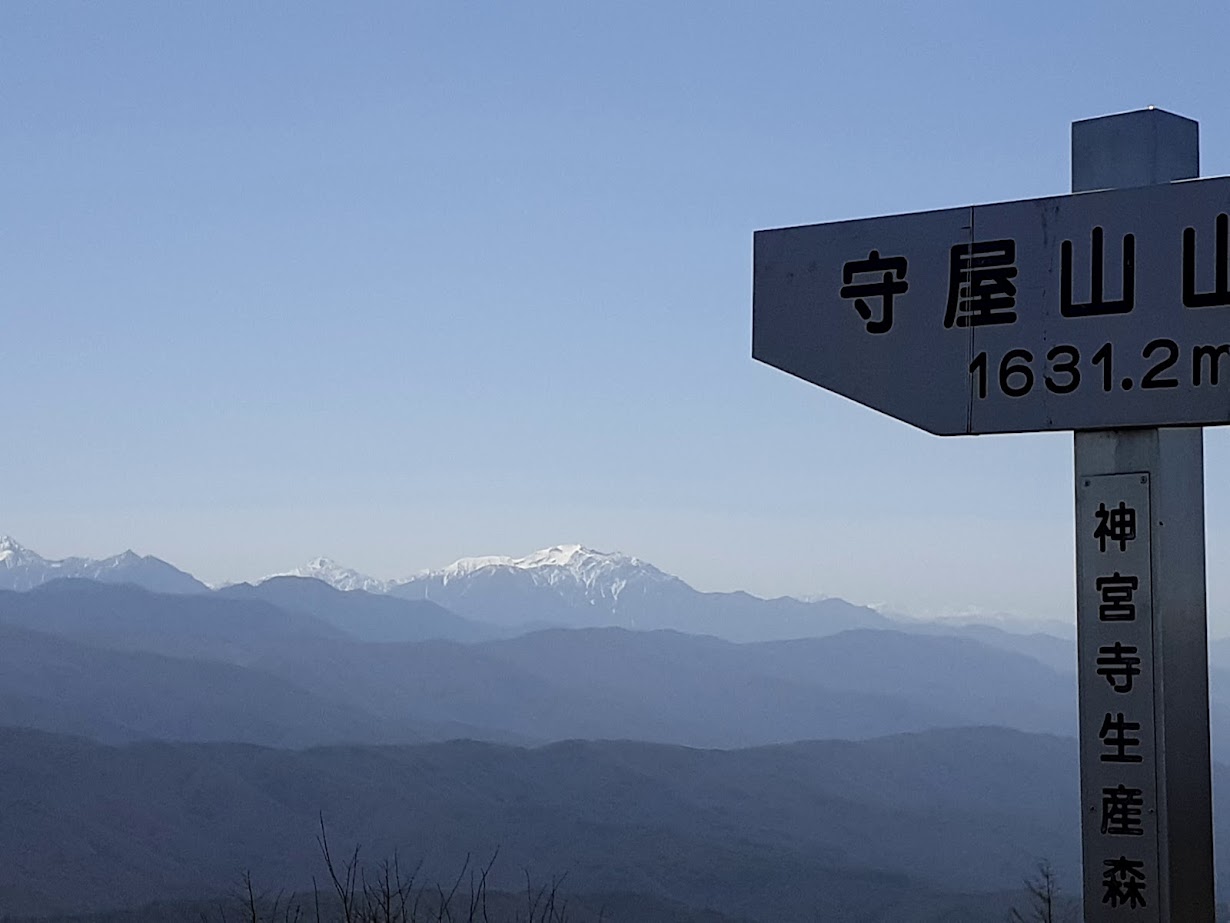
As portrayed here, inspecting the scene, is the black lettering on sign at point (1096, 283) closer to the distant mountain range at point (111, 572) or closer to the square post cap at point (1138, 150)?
the square post cap at point (1138, 150)

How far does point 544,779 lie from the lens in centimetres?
3759

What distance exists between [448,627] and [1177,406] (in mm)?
113753

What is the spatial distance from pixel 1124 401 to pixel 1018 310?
268 mm

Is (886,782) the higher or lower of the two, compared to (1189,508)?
lower

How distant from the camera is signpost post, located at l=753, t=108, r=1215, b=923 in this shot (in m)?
2.79

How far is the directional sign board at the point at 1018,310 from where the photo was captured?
280 cm

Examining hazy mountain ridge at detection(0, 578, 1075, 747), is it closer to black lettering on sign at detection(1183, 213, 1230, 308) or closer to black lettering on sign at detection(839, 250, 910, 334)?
black lettering on sign at detection(839, 250, 910, 334)

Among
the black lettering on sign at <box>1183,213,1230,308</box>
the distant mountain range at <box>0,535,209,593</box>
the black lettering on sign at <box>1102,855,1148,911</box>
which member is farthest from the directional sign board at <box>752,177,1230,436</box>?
the distant mountain range at <box>0,535,209,593</box>

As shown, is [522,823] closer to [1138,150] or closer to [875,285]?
[875,285]

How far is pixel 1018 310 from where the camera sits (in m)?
2.96

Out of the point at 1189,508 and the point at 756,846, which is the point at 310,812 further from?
the point at 1189,508

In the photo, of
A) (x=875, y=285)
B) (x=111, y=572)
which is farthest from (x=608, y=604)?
(x=875, y=285)

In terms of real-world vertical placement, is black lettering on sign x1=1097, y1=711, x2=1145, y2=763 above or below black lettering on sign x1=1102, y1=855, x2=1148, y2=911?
above

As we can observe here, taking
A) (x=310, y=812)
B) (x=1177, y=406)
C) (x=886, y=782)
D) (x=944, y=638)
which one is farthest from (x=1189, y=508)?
(x=944, y=638)
